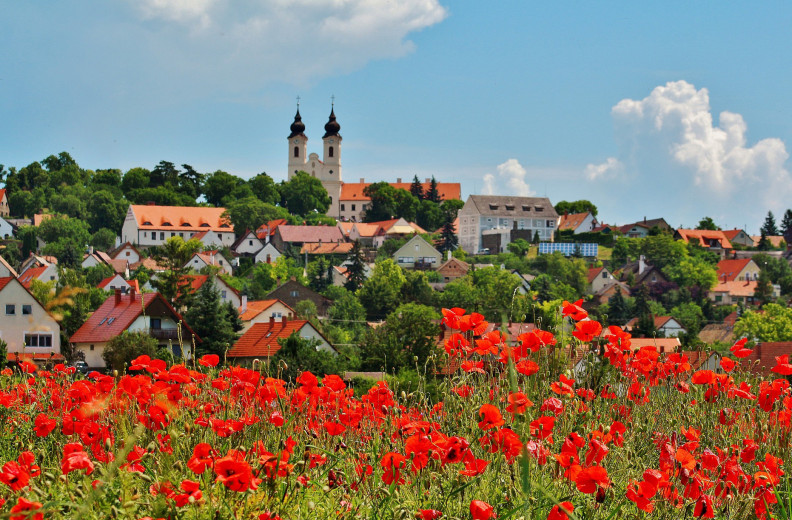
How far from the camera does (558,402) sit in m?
3.30

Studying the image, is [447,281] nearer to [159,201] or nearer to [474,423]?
[159,201]

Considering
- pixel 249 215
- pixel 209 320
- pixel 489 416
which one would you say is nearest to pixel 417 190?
pixel 249 215

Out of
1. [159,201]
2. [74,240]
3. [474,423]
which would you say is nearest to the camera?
[474,423]

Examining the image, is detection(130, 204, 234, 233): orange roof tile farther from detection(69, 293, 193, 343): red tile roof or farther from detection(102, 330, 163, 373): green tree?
detection(102, 330, 163, 373): green tree

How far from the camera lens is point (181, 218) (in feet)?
325

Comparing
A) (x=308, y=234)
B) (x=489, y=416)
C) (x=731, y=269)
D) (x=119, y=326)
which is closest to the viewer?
(x=489, y=416)

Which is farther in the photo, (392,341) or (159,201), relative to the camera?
(159,201)

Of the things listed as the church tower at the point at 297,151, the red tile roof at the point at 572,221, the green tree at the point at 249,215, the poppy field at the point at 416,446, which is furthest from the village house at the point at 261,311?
the church tower at the point at 297,151

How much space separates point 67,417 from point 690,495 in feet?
7.21

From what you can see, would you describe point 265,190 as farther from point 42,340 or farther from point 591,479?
point 591,479

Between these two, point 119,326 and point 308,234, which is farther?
point 308,234

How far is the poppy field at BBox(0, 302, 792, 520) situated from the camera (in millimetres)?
2637

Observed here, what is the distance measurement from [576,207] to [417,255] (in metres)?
32.0

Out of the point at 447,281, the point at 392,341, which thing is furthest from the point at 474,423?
the point at 447,281
